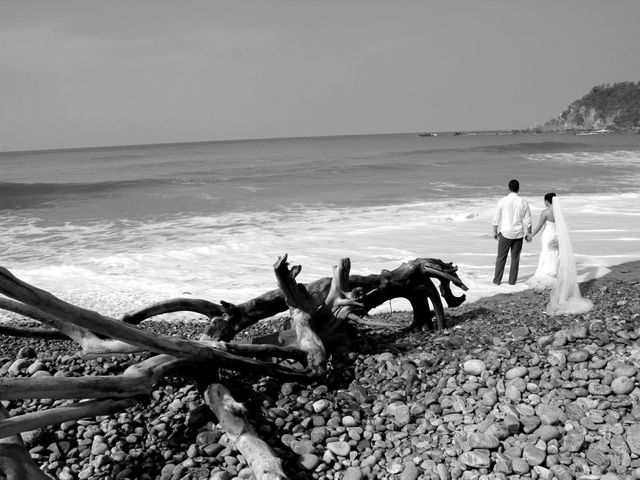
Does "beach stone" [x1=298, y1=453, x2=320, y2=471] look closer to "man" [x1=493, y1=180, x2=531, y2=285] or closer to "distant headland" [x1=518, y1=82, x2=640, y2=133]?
"man" [x1=493, y1=180, x2=531, y2=285]

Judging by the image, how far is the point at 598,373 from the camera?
4.00m

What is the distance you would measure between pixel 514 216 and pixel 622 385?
503 centimetres

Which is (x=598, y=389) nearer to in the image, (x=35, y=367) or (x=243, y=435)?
(x=243, y=435)

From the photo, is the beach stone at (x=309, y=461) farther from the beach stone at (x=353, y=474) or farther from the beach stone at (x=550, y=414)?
the beach stone at (x=550, y=414)

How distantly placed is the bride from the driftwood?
1.20 m

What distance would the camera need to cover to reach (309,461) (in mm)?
3492

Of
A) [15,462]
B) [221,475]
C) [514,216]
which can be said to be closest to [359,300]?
[221,475]

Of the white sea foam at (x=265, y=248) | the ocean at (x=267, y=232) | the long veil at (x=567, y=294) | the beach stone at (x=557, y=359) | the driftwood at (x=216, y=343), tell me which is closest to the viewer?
the driftwood at (x=216, y=343)

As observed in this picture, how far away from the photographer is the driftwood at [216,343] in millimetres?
3135

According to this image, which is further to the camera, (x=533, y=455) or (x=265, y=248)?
(x=265, y=248)

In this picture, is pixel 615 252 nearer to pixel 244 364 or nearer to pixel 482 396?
pixel 482 396

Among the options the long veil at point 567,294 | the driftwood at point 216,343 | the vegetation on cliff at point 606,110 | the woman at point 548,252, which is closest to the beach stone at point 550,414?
the driftwood at point 216,343

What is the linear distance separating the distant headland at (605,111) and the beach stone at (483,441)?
481 ft

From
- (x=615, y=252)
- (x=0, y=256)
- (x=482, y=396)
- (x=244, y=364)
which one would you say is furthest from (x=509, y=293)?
(x=0, y=256)
